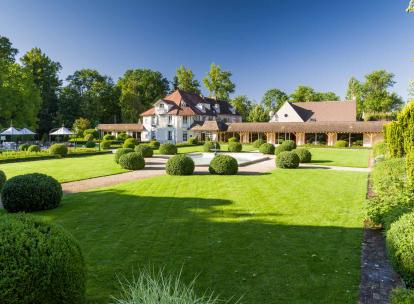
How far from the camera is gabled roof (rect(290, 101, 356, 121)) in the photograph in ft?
179

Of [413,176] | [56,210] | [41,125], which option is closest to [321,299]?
[413,176]

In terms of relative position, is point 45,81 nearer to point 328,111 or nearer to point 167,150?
point 167,150

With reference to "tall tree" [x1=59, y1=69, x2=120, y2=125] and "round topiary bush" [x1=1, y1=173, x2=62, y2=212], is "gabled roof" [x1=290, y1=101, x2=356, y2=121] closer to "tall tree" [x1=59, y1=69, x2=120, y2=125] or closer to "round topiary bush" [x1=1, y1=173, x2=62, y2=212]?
"tall tree" [x1=59, y1=69, x2=120, y2=125]

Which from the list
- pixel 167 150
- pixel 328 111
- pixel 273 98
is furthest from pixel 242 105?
pixel 167 150

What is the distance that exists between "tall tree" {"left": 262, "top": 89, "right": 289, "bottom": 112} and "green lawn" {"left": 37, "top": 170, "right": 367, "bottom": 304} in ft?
252

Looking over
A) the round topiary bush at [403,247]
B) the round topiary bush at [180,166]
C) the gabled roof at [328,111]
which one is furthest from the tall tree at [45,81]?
the round topiary bush at [403,247]

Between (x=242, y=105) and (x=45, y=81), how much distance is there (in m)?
48.8

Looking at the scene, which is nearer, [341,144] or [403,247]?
[403,247]

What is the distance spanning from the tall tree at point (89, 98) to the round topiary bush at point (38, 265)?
2497 inches

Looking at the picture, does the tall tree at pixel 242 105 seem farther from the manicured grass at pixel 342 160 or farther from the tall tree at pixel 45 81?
the manicured grass at pixel 342 160

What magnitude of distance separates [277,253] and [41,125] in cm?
6581

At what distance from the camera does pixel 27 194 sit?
10.1 meters

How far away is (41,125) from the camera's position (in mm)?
61844

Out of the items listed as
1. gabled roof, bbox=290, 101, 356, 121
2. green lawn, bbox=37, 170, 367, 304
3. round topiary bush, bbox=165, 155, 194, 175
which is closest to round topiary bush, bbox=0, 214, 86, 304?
green lawn, bbox=37, 170, 367, 304
